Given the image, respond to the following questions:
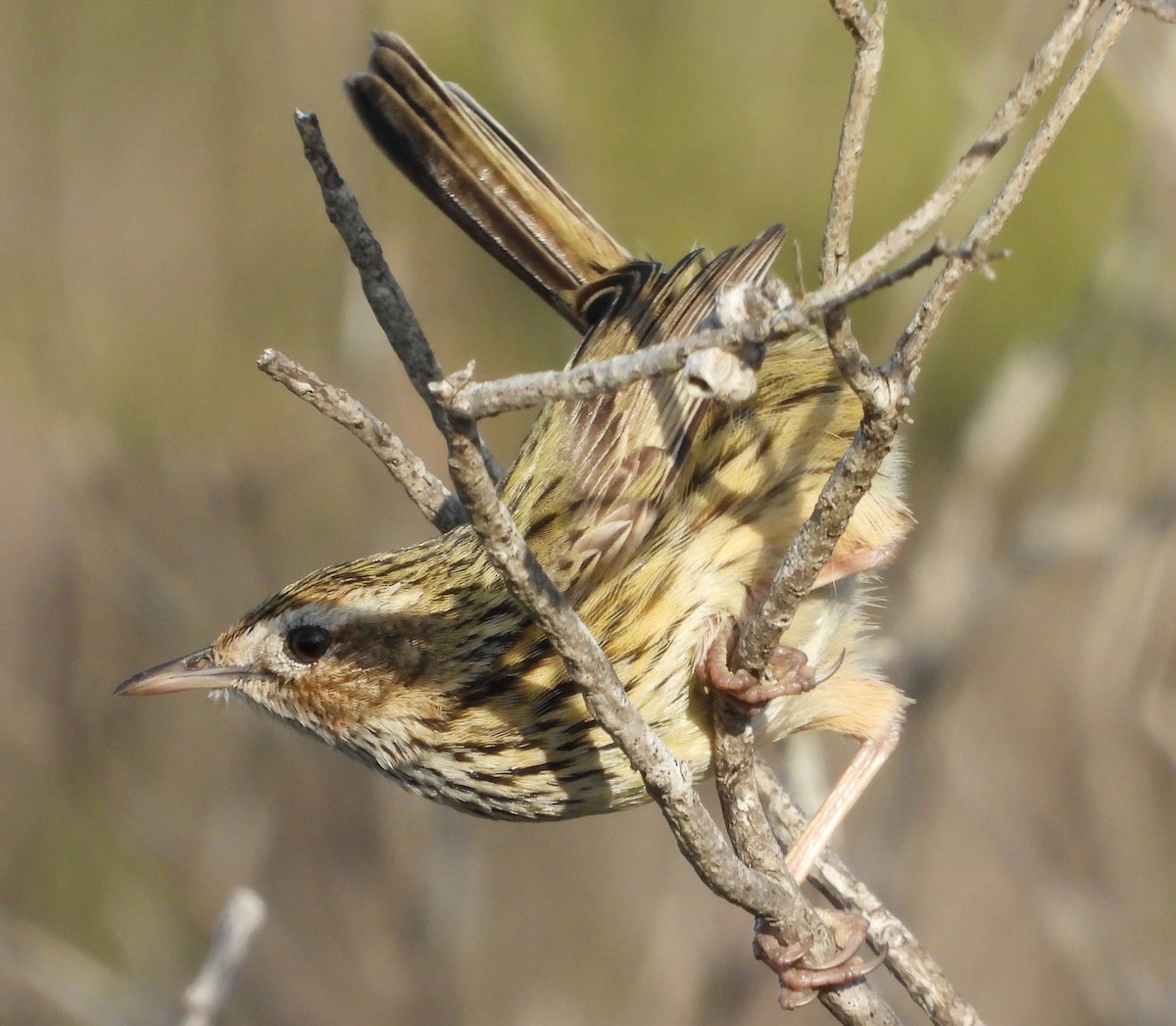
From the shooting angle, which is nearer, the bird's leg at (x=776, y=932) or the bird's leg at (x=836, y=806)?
the bird's leg at (x=776, y=932)

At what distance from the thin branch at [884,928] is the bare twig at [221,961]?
1.16 m

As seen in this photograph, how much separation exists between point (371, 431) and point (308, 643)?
46 centimetres

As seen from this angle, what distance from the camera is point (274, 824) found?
5.63 m

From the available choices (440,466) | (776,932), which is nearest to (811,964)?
(776,932)

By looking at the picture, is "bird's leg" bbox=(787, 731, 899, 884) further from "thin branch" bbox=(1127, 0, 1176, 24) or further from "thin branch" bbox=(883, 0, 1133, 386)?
"thin branch" bbox=(1127, 0, 1176, 24)

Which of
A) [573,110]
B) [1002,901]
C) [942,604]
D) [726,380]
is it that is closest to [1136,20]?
[942,604]

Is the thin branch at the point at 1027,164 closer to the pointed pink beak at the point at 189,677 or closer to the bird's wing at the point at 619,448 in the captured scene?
the bird's wing at the point at 619,448

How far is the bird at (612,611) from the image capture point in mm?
2844

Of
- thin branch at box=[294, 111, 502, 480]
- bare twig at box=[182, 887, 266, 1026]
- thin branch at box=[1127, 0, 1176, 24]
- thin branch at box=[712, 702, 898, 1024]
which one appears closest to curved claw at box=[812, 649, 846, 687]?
thin branch at box=[712, 702, 898, 1024]

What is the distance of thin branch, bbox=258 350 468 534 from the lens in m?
2.42

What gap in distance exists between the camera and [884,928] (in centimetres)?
288

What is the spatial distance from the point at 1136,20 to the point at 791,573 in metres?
2.80

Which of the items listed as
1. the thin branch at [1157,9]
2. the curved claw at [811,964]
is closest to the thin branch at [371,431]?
the curved claw at [811,964]

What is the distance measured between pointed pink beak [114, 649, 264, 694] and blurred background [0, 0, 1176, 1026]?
1723mm
